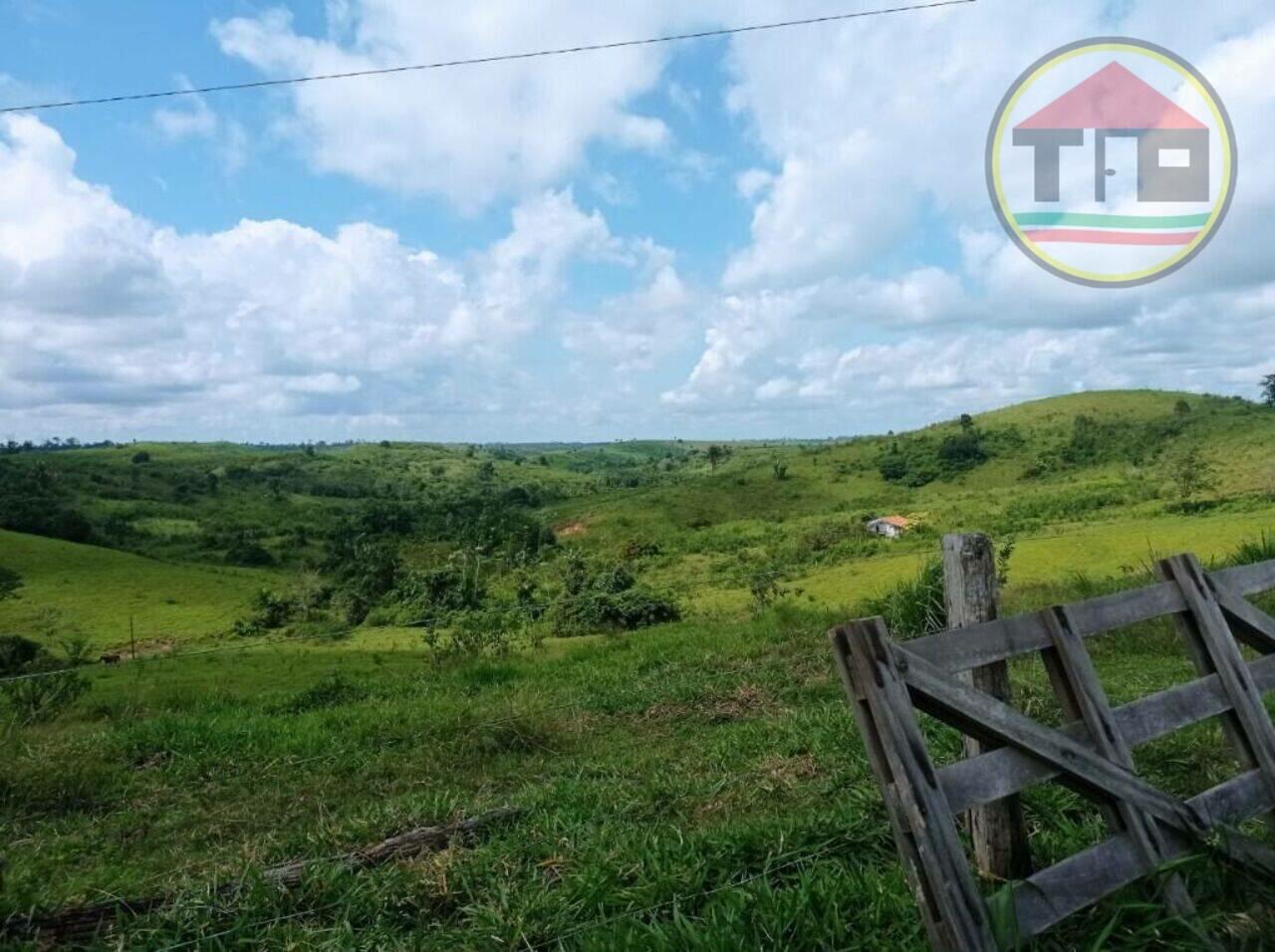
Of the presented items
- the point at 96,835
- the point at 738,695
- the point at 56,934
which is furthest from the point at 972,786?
the point at 738,695

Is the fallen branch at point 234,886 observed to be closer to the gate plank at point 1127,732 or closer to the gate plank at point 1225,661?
the gate plank at point 1127,732

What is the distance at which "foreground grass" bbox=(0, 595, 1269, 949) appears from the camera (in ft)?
11.1

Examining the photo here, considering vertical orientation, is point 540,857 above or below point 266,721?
above

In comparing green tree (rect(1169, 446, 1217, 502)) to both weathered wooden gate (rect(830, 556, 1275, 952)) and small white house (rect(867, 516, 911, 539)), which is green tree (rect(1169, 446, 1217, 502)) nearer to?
small white house (rect(867, 516, 911, 539))

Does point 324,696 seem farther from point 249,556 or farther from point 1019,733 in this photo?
point 249,556

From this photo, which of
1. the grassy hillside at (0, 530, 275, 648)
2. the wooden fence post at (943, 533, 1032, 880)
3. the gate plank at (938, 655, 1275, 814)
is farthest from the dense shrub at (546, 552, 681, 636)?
the gate plank at (938, 655, 1275, 814)

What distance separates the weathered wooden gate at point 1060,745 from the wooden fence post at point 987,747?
221 millimetres

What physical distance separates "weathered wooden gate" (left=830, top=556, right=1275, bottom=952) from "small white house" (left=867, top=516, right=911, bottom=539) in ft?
119

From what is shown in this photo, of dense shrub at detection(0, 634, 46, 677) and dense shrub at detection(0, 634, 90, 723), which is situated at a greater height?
dense shrub at detection(0, 634, 90, 723)

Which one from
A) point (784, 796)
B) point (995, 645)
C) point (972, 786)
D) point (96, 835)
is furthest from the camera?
point (96, 835)

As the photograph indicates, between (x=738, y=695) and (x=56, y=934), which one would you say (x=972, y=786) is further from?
(x=738, y=695)

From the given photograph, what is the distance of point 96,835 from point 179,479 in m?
79.9

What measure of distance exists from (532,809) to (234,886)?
169 cm

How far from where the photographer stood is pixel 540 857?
4.35 metres
